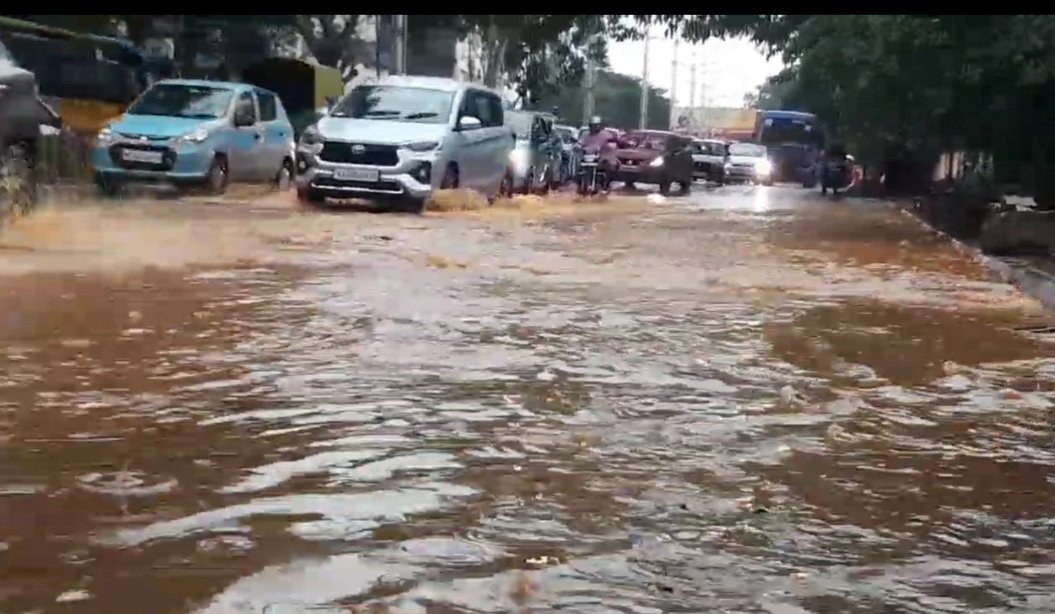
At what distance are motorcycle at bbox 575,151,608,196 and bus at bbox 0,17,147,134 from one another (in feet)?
27.8

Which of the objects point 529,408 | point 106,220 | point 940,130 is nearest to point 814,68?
point 940,130

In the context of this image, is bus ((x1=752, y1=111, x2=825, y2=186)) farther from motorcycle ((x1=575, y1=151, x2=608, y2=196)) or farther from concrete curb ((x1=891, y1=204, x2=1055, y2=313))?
concrete curb ((x1=891, y1=204, x2=1055, y2=313))

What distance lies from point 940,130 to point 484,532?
16.5 meters

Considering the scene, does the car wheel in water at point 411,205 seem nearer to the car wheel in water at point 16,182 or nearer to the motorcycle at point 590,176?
the car wheel in water at point 16,182

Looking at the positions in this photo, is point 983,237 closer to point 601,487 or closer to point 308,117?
point 601,487

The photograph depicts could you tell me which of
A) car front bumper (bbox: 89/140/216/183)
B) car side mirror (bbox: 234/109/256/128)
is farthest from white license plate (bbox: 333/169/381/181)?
car side mirror (bbox: 234/109/256/128)

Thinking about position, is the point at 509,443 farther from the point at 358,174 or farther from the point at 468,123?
the point at 468,123

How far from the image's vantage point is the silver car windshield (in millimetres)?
19594

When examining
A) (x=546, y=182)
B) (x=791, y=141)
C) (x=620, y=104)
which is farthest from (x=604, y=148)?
(x=620, y=104)

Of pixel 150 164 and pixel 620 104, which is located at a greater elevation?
pixel 620 104

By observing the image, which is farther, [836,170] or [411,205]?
[836,170]

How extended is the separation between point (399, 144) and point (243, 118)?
10.5 ft

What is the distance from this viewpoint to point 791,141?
1879 inches

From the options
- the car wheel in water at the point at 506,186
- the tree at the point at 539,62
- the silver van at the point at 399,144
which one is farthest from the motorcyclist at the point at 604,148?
the silver van at the point at 399,144
